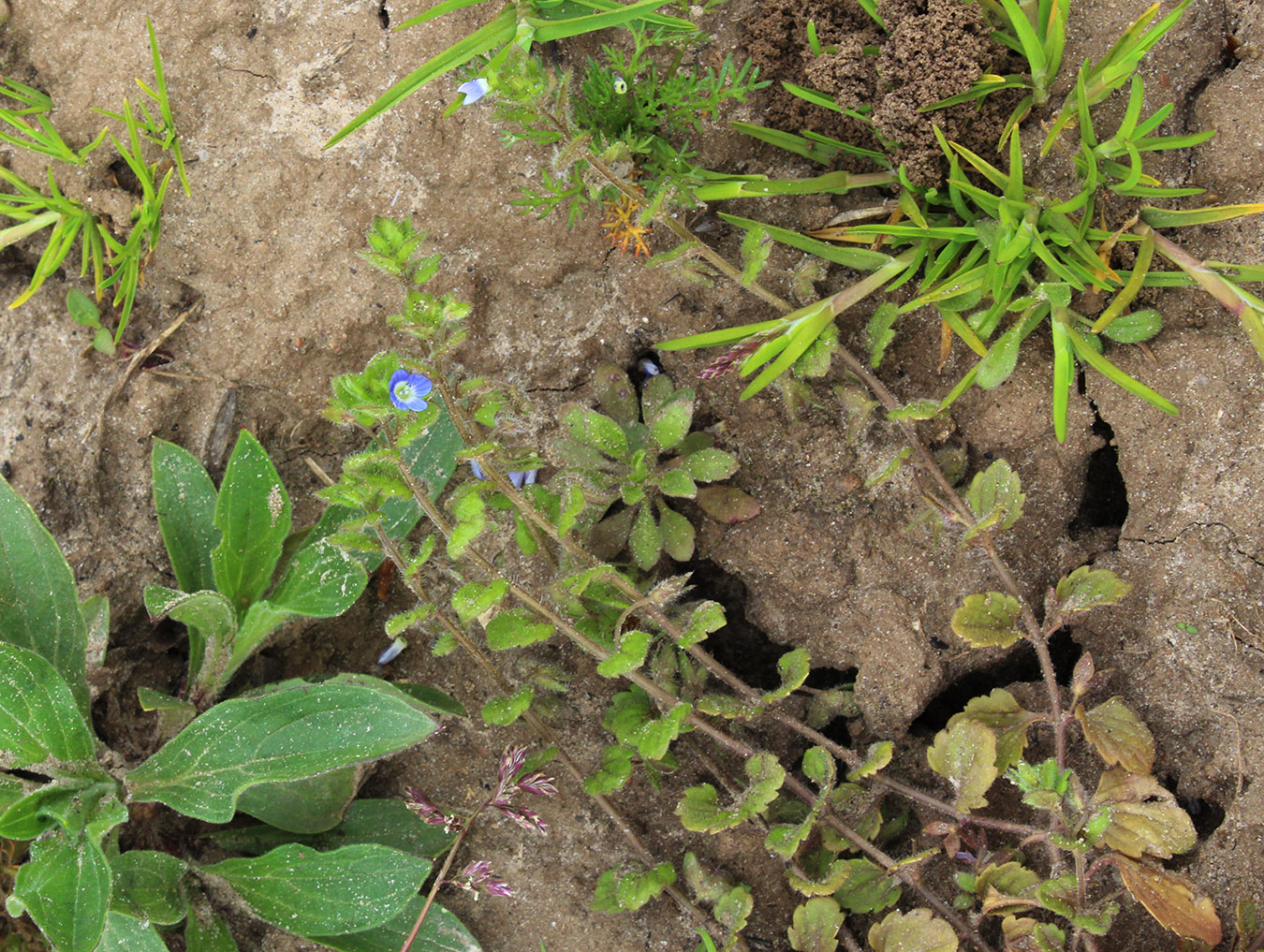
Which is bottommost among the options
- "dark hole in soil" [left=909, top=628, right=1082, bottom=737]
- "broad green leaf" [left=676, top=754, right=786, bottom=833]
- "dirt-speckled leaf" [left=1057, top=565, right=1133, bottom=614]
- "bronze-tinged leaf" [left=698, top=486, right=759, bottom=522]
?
"dark hole in soil" [left=909, top=628, right=1082, bottom=737]

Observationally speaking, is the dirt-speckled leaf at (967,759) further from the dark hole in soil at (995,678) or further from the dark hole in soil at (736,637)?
the dark hole in soil at (736,637)

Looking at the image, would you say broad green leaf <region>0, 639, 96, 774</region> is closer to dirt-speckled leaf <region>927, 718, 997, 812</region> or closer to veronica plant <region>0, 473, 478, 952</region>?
veronica plant <region>0, 473, 478, 952</region>

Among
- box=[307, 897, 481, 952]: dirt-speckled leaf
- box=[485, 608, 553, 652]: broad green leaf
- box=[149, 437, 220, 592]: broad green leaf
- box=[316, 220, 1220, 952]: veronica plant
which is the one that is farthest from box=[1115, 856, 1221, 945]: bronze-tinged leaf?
box=[149, 437, 220, 592]: broad green leaf

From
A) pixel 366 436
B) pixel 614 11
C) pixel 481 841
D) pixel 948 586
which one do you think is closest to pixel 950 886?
pixel 948 586

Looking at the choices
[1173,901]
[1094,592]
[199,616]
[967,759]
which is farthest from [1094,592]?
[199,616]

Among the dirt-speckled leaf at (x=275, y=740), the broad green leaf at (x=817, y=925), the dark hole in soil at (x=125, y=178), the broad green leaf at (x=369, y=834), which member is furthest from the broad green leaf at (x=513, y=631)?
the dark hole in soil at (x=125, y=178)

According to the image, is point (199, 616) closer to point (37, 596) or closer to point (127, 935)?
point (37, 596)

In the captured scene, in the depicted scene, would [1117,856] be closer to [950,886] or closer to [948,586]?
[950,886]
